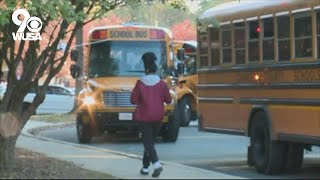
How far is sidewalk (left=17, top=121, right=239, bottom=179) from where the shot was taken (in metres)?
10.6

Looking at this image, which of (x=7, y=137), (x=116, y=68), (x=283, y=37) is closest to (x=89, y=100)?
(x=116, y=68)

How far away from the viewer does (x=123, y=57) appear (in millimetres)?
17859

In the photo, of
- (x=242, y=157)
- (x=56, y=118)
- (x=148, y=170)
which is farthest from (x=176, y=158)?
(x=56, y=118)

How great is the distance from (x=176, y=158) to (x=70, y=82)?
59.0 meters

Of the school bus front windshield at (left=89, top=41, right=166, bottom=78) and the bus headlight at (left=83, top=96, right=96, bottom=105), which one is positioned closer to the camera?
the bus headlight at (left=83, top=96, right=96, bottom=105)

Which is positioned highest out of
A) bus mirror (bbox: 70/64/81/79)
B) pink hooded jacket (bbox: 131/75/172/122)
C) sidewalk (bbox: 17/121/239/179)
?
bus mirror (bbox: 70/64/81/79)

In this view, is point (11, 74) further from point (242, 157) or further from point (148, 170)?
point (242, 157)

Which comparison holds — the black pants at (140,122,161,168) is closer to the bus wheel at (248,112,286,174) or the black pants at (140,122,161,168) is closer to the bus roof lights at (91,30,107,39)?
the bus wheel at (248,112,286,174)

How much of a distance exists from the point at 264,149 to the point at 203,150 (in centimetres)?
425

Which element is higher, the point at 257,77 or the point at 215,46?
the point at 215,46

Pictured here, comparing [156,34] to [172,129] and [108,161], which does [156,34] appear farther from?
[108,161]

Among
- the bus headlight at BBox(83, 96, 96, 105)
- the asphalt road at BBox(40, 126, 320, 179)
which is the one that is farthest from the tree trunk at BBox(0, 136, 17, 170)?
the bus headlight at BBox(83, 96, 96, 105)

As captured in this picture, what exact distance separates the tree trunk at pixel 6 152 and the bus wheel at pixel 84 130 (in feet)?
21.2

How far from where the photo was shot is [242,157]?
47.8ft
